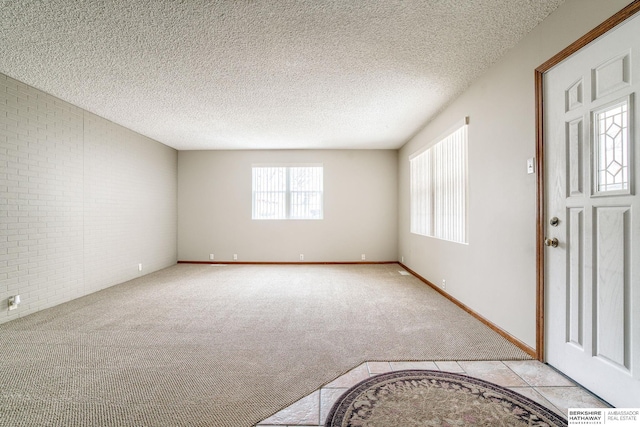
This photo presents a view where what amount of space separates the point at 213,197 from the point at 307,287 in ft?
11.4

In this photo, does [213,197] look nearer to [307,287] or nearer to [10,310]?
[307,287]

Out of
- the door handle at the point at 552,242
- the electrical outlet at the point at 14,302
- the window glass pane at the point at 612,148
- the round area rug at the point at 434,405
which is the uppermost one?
the window glass pane at the point at 612,148

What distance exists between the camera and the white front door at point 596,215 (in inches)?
60.6

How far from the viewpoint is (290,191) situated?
21.8 ft

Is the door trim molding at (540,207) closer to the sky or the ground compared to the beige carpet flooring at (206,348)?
closer to the sky

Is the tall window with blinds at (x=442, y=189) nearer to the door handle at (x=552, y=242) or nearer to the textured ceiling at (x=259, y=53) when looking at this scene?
the textured ceiling at (x=259, y=53)

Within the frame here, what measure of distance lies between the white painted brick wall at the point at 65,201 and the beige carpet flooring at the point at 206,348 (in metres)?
0.41

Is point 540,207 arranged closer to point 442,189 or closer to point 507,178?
point 507,178

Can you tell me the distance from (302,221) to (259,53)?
431cm

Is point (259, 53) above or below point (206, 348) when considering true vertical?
above

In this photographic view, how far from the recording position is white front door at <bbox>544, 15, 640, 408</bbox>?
1.54 metres

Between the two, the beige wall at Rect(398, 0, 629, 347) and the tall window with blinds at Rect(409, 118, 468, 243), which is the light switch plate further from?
the tall window with blinds at Rect(409, 118, 468, 243)

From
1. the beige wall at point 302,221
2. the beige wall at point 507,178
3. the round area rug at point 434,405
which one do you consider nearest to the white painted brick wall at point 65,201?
the beige wall at point 302,221

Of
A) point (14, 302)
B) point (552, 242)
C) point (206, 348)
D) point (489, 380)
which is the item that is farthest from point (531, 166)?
point (14, 302)
